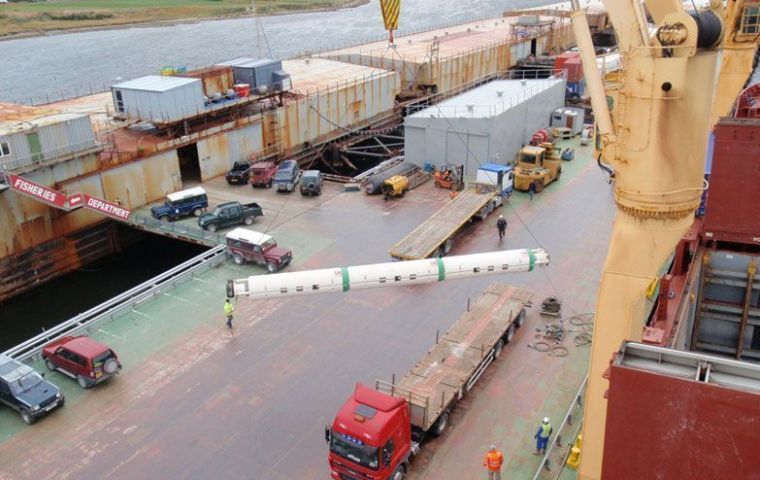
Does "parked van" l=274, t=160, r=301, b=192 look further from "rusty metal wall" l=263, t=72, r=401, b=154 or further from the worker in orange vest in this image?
the worker in orange vest

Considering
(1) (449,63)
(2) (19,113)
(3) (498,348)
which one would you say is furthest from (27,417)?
(1) (449,63)

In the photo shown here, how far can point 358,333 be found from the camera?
95.0 feet

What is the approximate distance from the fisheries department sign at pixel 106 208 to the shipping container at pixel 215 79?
14.4 metres

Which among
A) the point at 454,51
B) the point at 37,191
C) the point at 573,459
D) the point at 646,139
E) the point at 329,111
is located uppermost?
the point at 646,139

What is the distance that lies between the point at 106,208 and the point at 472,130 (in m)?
24.7

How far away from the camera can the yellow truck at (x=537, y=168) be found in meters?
45.0

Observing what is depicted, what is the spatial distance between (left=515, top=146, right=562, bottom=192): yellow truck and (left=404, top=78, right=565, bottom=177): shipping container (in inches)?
75.7

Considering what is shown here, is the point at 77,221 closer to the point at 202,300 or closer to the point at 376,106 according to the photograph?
the point at 202,300

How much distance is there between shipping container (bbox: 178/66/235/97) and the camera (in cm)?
5091

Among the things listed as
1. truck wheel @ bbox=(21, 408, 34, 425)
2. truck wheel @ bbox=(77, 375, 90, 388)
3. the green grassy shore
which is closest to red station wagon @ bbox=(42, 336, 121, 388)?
truck wheel @ bbox=(77, 375, 90, 388)

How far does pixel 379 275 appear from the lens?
25469 millimetres

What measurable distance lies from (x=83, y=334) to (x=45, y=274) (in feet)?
48.3

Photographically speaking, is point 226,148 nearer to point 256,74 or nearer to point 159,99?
point 159,99

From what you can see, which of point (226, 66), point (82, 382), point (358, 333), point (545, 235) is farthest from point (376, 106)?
point (82, 382)
